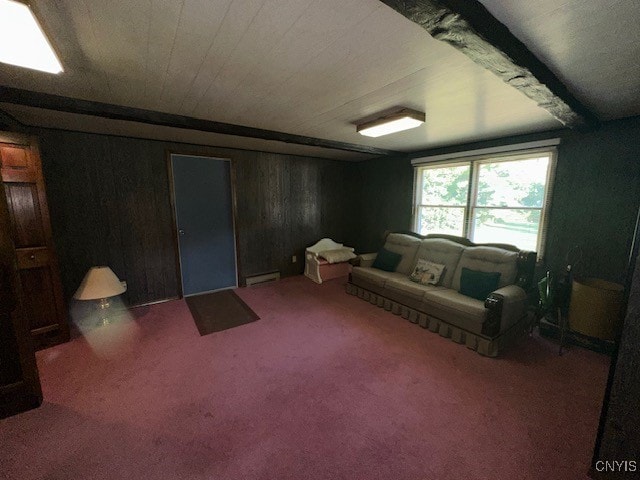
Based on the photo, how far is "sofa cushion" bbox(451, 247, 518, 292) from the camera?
2736 mm

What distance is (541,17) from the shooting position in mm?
1091

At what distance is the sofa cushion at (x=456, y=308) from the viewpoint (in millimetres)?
2393

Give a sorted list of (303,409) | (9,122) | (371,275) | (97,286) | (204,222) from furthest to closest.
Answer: (204,222) → (371,275) → (97,286) → (9,122) → (303,409)

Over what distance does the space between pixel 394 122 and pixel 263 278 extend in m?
3.29

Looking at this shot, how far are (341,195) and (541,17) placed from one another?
433cm

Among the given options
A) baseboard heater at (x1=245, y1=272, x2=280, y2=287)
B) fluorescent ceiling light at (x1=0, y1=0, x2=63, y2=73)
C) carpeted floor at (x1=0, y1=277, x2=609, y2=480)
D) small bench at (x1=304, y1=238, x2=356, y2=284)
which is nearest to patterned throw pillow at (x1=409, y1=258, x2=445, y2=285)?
carpeted floor at (x1=0, y1=277, x2=609, y2=480)

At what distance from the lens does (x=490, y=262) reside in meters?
2.89

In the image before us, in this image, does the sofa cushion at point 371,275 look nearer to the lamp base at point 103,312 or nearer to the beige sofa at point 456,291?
the beige sofa at point 456,291

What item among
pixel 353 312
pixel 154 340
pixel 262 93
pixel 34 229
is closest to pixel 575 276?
pixel 353 312

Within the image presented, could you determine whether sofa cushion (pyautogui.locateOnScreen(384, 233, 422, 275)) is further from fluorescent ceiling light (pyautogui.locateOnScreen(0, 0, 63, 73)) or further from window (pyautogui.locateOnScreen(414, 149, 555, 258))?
fluorescent ceiling light (pyautogui.locateOnScreen(0, 0, 63, 73))

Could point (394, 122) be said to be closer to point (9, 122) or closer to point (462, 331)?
point (462, 331)

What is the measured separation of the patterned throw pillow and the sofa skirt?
0.42 meters

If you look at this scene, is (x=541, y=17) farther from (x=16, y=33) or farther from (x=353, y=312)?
(x=353, y=312)

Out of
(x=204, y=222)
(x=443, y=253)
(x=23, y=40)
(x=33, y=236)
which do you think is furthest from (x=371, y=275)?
(x=33, y=236)
